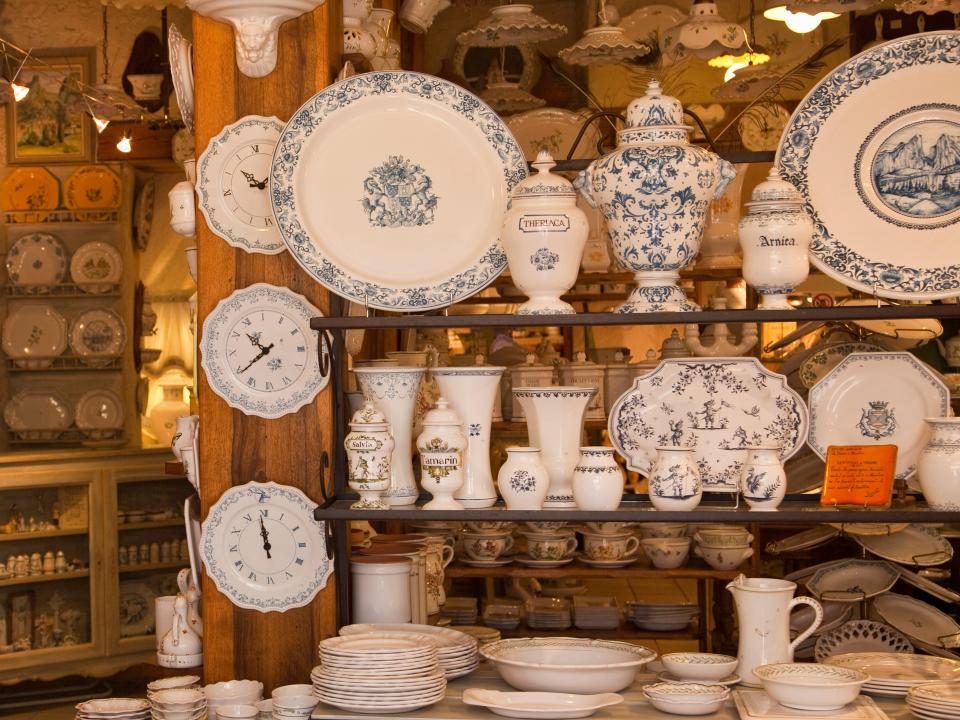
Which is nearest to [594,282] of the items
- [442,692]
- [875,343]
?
[875,343]

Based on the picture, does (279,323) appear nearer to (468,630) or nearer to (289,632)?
(289,632)

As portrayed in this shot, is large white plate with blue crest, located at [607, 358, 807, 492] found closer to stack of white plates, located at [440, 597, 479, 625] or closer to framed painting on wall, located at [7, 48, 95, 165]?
stack of white plates, located at [440, 597, 479, 625]

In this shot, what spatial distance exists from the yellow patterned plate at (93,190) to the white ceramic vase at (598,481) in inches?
173

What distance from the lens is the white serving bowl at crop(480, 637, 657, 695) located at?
8.07 feet

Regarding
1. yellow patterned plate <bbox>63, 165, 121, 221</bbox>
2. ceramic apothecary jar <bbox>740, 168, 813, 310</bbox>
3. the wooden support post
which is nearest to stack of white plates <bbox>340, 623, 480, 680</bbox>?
Result: the wooden support post

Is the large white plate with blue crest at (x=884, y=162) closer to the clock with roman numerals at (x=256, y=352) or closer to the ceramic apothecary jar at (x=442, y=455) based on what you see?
the ceramic apothecary jar at (x=442, y=455)

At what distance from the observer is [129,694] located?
582 cm

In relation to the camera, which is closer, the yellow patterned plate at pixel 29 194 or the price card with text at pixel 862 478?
the price card with text at pixel 862 478

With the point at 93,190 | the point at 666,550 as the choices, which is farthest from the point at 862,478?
the point at 93,190

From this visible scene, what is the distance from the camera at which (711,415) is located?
104 inches

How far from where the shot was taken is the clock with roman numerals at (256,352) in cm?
276

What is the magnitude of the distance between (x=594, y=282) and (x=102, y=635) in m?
2.98

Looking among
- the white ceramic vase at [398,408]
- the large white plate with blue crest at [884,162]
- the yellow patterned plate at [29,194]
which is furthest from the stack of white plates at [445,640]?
the yellow patterned plate at [29,194]

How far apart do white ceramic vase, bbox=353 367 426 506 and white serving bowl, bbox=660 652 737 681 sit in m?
0.63
